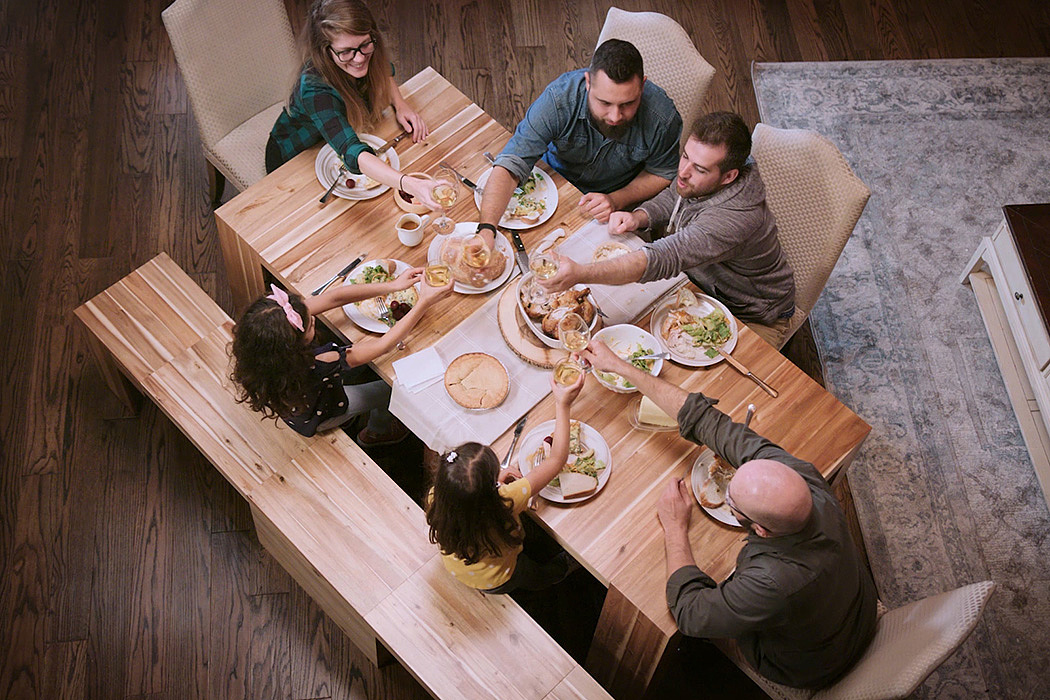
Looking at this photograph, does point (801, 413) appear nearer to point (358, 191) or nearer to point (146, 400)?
Answer: point (358, 191)

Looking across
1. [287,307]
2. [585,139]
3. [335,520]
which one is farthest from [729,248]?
[335,520]

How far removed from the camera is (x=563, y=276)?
2457mm

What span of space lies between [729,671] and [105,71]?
3.67 m

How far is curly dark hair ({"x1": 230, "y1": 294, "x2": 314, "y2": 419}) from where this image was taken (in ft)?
7.50

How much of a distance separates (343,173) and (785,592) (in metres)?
1.78

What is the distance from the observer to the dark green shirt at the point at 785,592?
6.84ft

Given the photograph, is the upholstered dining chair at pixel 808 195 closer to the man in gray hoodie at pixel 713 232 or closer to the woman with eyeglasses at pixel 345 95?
the man in gray hoodie at pixel 713 232

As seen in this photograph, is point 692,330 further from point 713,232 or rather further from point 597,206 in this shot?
point 597,206

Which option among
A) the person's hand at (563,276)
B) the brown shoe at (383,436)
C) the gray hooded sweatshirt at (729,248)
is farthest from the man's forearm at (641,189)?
the brown shoe at (383,436)

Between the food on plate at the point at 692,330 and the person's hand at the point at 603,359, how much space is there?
0.21 m

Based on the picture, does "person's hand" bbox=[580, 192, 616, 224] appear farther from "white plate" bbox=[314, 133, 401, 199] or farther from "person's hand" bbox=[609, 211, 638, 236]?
"white plate" bbox=[314, 133, 401, 199]

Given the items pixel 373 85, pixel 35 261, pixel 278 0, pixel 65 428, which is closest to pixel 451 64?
pixel 278 0

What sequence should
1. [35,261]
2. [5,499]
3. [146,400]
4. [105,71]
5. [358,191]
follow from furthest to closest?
[105,71] → [35,261] → [146,400] → [5,499] → [358,191]

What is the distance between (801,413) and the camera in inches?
98.0
